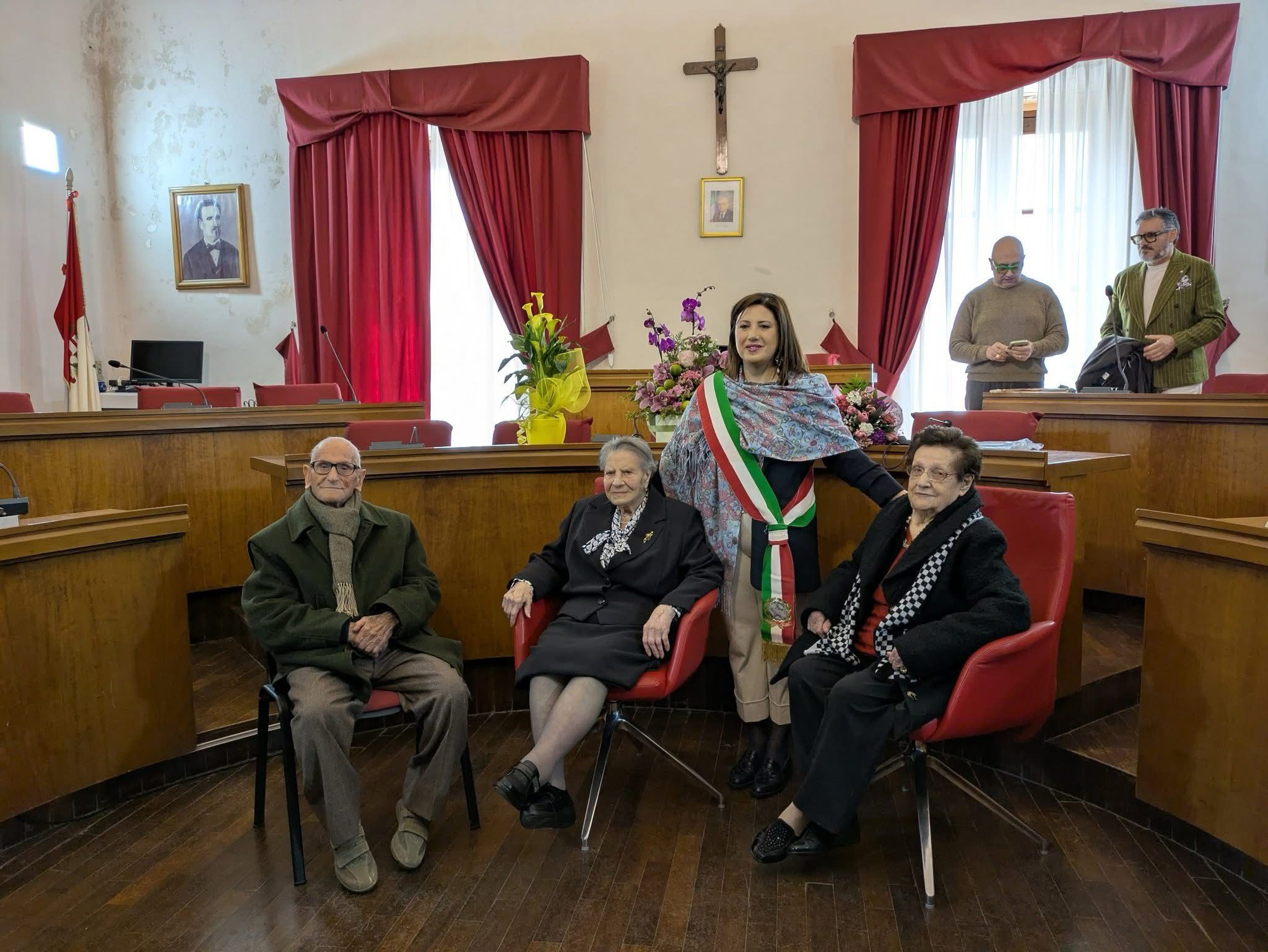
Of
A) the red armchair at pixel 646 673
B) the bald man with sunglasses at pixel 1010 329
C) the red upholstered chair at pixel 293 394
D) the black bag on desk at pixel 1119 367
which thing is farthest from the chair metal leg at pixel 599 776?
the red upholstered chair at pixel 293 394

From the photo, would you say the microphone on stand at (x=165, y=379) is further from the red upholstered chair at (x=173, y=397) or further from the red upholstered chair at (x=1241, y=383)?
the red upholstered chair at (x=1241, y=383)

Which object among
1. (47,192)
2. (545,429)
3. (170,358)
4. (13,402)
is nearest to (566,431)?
(545,429)

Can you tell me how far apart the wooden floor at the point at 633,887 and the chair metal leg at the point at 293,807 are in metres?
0.05

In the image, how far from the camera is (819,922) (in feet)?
→ 6.95

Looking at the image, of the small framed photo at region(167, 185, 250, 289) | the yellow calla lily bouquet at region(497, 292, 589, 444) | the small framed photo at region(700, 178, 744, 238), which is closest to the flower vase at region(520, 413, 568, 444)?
the yellow calla lily bouquet at region(497, 292, 589, 444)

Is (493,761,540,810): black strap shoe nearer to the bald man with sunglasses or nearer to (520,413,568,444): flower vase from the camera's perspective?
(520,413,568,444): flower vase

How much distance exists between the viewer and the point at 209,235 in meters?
7.25

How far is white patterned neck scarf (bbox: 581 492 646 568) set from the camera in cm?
275

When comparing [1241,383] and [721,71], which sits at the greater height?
[721,71]

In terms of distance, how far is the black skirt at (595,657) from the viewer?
8.16 ft

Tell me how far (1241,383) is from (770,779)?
3.39 m

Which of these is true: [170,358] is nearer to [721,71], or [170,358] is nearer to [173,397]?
[173,397]

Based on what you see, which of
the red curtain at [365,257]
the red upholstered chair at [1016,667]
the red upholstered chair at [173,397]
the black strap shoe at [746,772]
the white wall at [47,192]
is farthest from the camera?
the red curtain at [365,257]

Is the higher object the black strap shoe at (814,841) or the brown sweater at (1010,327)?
the brown sweater at (1010,327)
